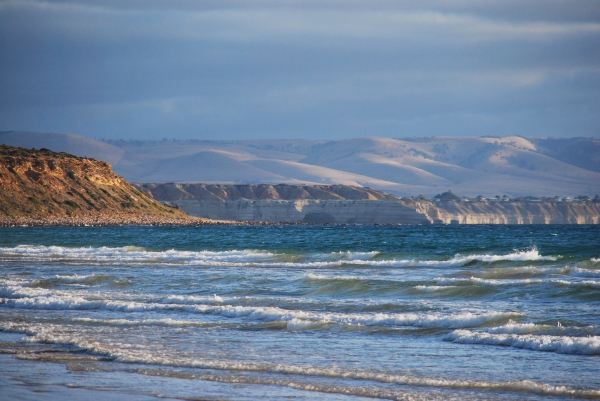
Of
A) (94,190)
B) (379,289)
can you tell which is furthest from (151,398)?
(94,190)

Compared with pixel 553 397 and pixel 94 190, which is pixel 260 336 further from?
pixel 94 190

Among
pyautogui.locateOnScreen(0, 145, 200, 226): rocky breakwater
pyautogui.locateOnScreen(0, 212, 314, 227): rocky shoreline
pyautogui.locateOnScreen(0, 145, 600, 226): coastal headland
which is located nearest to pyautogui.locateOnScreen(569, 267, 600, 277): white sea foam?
pyautogui.locateOnScreen(0, 212, 314, 227): rocky shoreline

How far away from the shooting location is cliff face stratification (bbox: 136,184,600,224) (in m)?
119

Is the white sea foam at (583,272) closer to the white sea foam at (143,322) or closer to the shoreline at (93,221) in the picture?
the white sea foam at (143,322)

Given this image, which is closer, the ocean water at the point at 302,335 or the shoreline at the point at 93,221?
the ocean water at the point at 302,335

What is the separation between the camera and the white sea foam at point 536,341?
1211cm

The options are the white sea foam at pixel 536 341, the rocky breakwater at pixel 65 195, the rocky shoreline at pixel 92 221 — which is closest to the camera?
the white sea foam at pixel 536 341

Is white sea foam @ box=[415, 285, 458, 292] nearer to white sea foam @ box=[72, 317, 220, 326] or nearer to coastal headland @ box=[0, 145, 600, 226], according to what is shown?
white sea foam @ box=[72, 317, 220, 326]

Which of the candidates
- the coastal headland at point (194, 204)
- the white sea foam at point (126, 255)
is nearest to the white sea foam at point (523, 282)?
the white sea foam at point (126, 255)

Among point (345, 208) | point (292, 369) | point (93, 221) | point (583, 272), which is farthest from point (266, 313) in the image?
point (345, 208)

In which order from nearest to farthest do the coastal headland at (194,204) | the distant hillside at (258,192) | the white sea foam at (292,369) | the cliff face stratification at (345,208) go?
the white sea foam at (292,369), the coastal headland at (194,204), the cliff face stratification at (345,208), the distant hillside at (258,192)

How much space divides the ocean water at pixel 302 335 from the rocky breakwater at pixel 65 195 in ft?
170

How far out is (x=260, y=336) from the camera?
14.0 m

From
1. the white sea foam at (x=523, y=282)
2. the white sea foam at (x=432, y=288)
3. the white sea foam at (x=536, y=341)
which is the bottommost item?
the white sea foam at (x=536, y=341)
